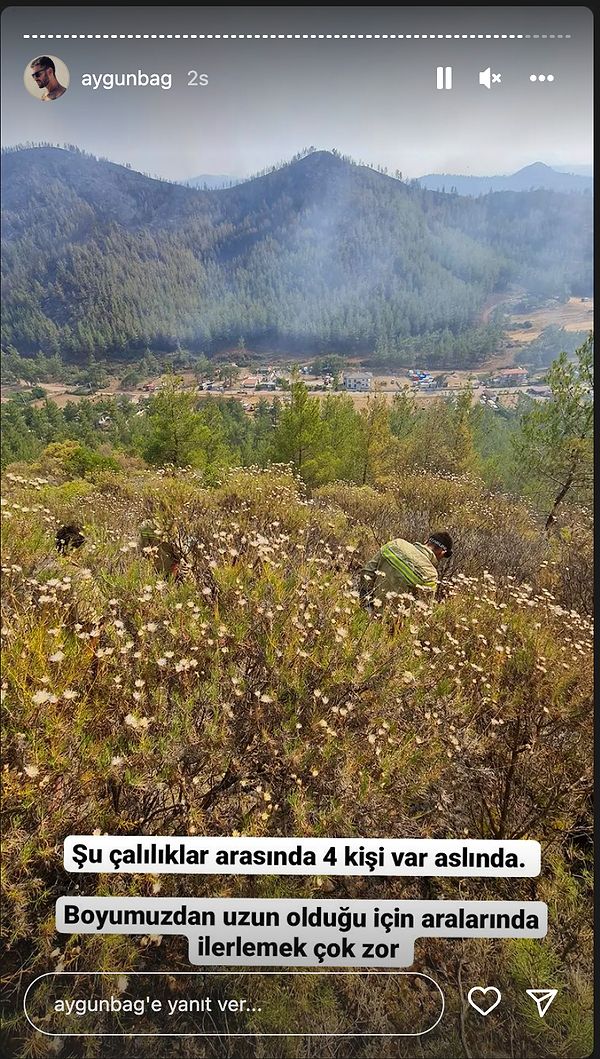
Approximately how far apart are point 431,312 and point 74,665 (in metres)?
5.87

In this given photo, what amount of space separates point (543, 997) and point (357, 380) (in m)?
7.76

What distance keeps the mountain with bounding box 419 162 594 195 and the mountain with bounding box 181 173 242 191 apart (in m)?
1.22

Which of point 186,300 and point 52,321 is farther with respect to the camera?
point 186,300

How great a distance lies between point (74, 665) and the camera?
1.78m

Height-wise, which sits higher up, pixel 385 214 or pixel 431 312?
pixel 385 214

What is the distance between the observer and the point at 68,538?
7.64 feet

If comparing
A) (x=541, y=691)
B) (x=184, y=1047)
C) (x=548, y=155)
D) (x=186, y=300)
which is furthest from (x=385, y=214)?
(x=184, y=1047)

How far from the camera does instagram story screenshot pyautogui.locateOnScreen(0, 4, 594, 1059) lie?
1751 millimetres

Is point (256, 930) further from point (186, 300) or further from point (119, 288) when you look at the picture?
point (186, 300)

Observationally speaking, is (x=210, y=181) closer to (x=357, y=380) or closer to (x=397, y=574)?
(x=397, y=574)
